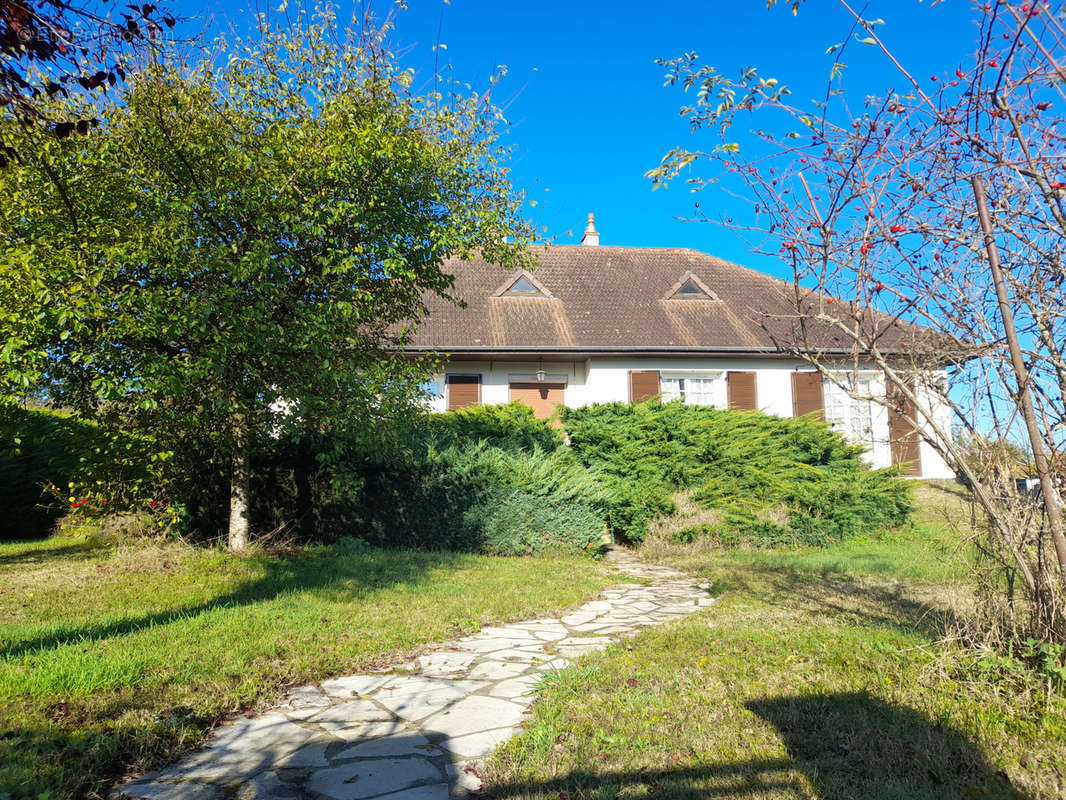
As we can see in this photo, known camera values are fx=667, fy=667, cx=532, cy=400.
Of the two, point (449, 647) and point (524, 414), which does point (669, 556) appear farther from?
point (449, 647)

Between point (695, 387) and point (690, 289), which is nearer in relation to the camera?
point (695, 387)

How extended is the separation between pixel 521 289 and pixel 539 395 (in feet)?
10.8

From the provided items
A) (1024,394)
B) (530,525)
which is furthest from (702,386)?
(1024,394)

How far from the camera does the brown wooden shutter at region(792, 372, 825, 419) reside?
53.6 ft

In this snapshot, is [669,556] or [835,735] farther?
[669,556]

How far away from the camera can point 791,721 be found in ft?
10.7

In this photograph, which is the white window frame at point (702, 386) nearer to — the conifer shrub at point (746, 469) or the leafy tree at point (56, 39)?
the conifer shrub at point (746, 469)

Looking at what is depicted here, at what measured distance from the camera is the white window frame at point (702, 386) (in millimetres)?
16094

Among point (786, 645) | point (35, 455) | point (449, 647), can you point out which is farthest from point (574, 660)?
point (35, 455)

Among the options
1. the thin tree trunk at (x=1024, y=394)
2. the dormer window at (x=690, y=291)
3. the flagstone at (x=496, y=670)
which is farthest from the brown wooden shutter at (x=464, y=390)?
the thin tree trunk at (x=1024, y=394)

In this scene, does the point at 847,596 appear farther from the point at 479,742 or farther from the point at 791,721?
the point at 479,742

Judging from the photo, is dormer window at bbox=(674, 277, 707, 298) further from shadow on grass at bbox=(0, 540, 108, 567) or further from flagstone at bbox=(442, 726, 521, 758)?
flagstone at bbox=(442, 726, 521, 758)

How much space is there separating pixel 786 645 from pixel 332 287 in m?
5.90

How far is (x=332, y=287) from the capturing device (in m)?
7.67
